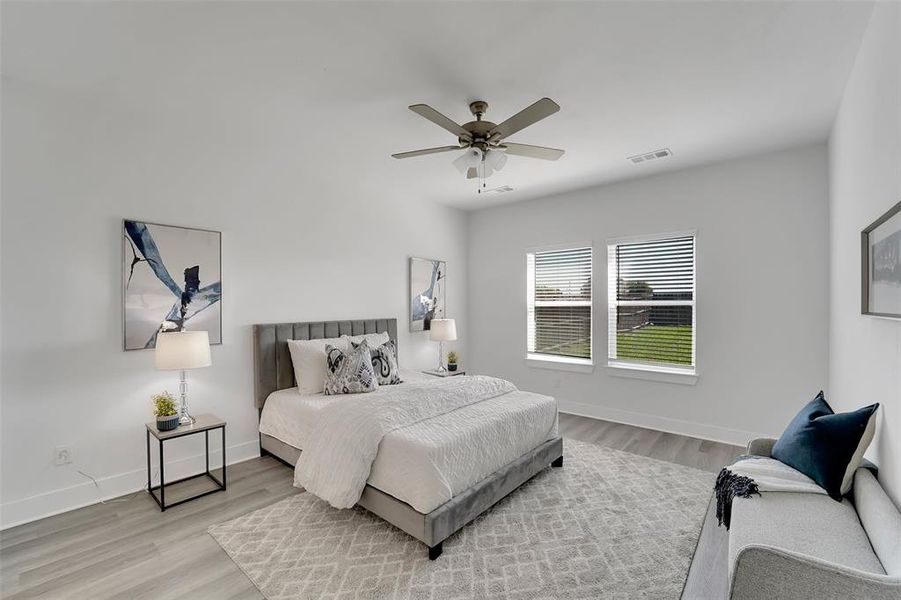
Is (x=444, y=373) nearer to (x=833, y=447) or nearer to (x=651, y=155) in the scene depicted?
(x=651, y=155)

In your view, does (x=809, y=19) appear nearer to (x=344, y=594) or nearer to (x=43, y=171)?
(x=344, y=594)

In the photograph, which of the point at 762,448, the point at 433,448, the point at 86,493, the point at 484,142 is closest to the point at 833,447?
the point at 762,448

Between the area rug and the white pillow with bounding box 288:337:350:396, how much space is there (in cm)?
95

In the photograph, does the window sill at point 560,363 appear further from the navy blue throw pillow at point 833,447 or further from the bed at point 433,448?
the navy blue throw pillow at point 833,447

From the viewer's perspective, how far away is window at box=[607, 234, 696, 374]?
14.3 feet

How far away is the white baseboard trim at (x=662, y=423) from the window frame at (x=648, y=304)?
1.44 feet

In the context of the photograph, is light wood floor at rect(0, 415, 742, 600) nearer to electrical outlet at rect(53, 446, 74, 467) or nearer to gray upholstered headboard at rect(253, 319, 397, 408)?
electrical outlet at rect(53, 446, 74, 467)

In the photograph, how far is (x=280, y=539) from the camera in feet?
8.02

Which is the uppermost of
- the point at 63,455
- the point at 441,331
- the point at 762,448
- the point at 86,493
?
the point at 441,331

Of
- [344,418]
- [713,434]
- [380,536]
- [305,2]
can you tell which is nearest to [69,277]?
[344,418]

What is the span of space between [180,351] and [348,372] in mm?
1279

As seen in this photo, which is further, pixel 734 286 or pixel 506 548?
pixel 734 286

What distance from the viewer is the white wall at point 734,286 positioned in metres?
3.67

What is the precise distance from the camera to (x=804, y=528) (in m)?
1.60
